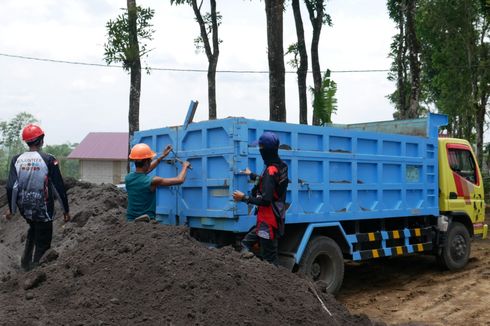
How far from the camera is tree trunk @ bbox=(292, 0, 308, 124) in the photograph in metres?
20.1

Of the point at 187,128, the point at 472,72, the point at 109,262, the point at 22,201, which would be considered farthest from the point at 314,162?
the point at 472,72

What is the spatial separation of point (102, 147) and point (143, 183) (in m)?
40.3

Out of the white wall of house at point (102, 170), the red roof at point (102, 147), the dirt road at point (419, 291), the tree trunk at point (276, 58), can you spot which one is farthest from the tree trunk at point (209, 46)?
the white wall of house at point (102, 170)

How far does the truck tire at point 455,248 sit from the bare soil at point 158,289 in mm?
4857

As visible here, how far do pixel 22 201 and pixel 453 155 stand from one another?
704cm

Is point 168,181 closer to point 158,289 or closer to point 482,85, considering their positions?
point 158,289

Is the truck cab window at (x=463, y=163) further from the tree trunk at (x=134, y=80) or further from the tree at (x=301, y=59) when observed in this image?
the tree at (x=301, y=59)

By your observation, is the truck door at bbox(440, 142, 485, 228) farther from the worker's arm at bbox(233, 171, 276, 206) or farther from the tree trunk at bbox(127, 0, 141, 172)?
the tree trunk at bbox(127, 0, 141, 172)

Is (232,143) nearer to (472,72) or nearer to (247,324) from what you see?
(247,324)

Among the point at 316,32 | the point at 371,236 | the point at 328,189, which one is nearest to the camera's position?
the point at 328,189

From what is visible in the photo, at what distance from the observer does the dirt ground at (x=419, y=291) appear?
678cm

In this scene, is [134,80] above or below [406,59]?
below

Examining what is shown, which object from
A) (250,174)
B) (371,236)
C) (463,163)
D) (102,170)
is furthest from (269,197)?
(102,170)

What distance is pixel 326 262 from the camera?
7.15m
